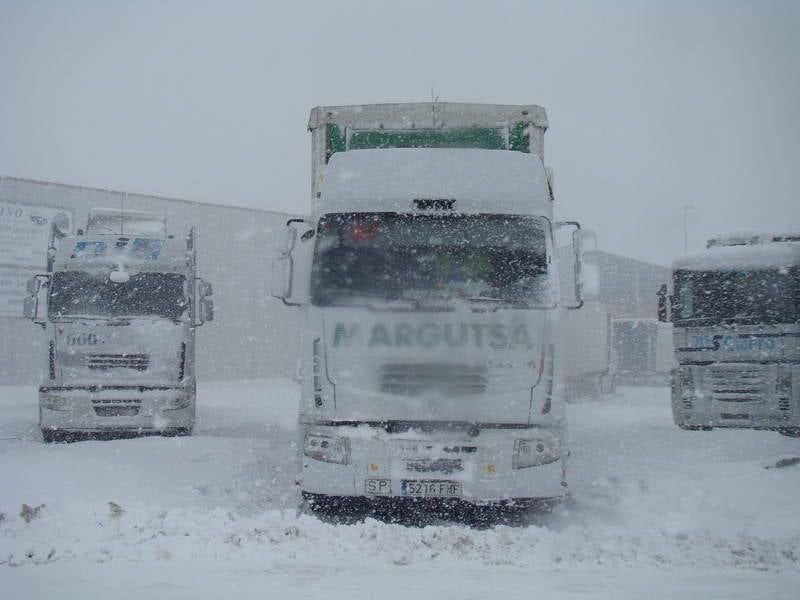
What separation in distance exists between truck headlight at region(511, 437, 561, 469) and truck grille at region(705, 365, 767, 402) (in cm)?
711

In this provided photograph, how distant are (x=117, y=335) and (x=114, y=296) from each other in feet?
2.04

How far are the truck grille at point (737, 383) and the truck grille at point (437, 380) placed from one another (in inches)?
293

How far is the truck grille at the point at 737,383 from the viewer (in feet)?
41.2

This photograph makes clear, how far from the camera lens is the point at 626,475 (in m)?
9.30

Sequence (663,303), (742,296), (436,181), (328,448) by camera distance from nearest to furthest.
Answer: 1. (328,448)
2. (436,181)
3. (742,296)
4. (663,303)

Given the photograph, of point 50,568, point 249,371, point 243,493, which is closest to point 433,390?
point 243,493

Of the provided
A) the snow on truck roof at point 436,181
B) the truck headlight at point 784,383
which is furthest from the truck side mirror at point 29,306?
the truck headlight at point 784,383

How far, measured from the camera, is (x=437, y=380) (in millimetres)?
6672

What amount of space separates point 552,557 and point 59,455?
6.36 metres

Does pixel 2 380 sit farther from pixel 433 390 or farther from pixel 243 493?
pixel 433 390

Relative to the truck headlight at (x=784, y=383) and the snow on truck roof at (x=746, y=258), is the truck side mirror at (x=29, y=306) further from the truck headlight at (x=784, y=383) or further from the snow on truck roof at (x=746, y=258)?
the truck headlight at (x=784, y=383)

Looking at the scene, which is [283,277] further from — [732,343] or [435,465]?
[732,343]

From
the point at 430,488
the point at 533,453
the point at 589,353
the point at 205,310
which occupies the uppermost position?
the point at 205,310

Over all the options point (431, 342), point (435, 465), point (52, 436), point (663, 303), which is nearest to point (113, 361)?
point (52, 436)
